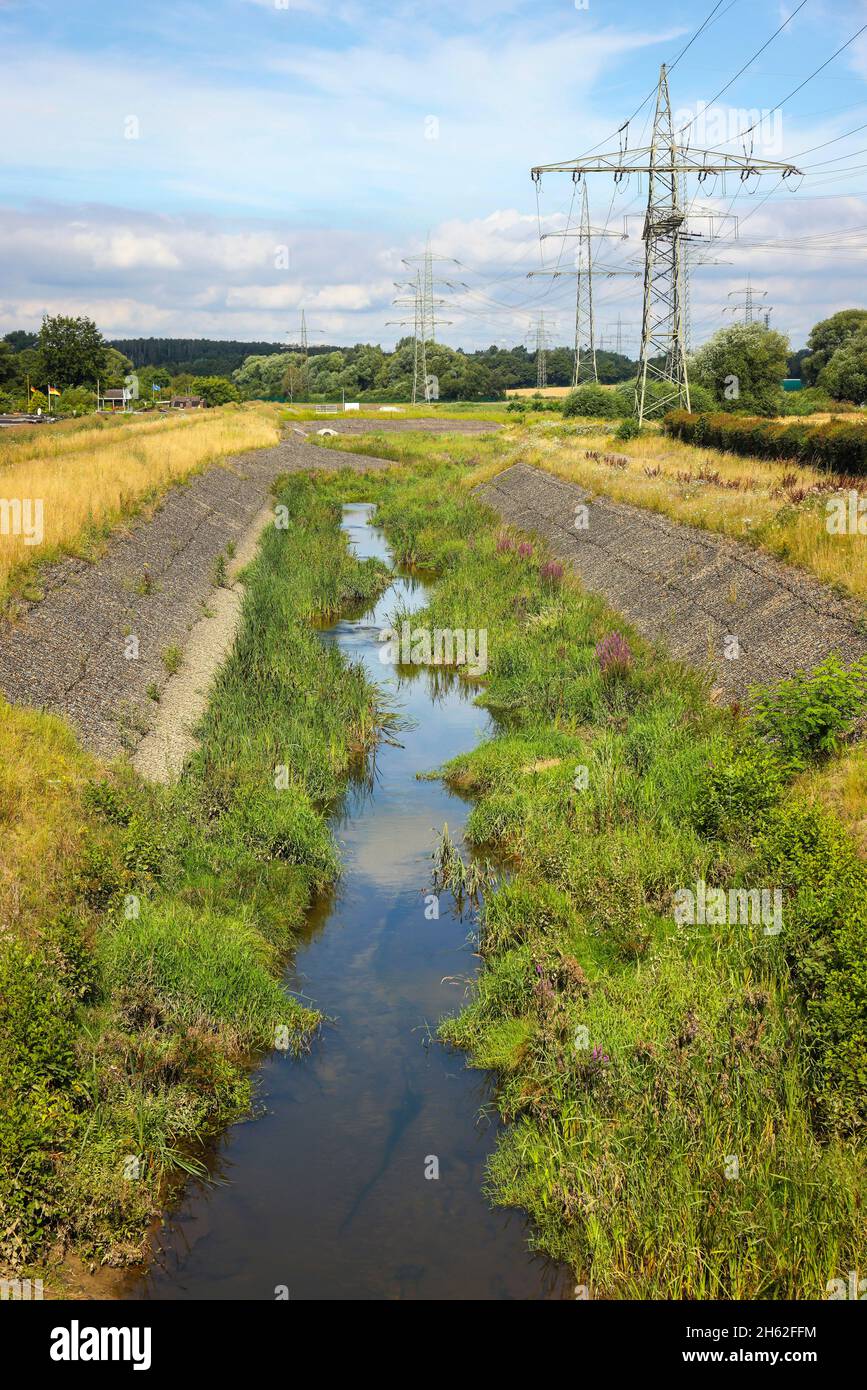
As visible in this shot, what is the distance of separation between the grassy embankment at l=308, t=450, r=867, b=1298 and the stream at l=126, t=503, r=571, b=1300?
0.33m

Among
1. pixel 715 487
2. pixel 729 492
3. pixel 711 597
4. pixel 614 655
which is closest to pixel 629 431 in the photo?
pixel 715 487

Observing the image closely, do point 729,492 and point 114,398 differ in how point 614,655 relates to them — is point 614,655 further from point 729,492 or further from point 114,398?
point 114,398

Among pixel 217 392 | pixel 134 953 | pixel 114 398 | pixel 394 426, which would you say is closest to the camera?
pixel 134 953

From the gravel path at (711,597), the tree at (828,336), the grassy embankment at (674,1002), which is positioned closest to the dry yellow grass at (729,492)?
the gravel path at (711,597)

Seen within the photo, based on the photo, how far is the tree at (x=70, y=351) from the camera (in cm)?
10612

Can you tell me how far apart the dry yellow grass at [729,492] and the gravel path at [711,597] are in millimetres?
326

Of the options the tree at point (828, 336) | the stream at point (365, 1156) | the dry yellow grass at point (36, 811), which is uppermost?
the tree at point (828, 336)

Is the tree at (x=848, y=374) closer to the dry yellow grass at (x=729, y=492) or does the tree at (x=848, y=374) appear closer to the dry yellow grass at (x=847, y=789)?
the dry yellow grass at (x=729, y=492)

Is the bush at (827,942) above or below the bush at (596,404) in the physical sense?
below

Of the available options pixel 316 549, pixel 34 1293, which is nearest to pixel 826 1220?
pixel 34 1293

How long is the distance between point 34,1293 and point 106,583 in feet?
53.9

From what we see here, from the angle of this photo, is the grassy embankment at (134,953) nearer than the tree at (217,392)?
Yes

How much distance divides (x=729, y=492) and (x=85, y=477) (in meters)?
16.3

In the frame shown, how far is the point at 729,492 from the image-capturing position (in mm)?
26125
